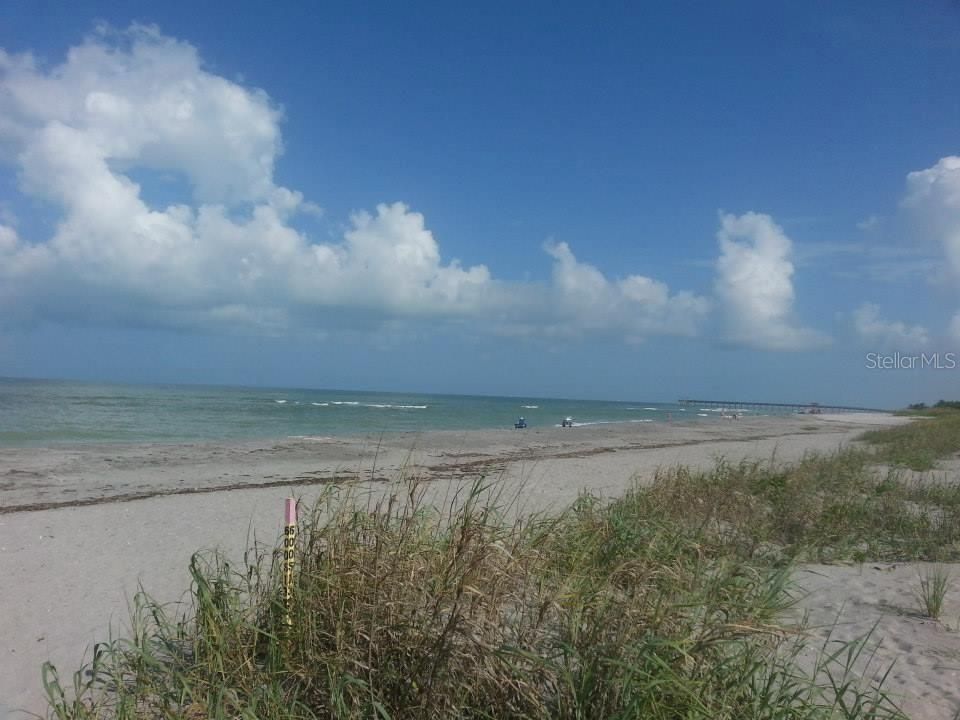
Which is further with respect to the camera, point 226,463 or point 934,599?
point 226,463

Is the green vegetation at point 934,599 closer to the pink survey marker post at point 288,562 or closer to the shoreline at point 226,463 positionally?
the pink survey marker post at point 288,562

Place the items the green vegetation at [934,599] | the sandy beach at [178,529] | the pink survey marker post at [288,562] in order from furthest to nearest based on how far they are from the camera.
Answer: the green vegetation at [934,599] < the sandy beach at [178,529] < the pink survey marker post at [288,562]

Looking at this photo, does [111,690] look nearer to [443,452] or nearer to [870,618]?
[870,618]

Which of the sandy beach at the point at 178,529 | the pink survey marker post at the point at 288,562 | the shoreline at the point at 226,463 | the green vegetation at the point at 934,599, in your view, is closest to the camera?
the pink survey marker post at the point at 288,562

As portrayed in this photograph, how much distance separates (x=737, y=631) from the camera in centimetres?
293

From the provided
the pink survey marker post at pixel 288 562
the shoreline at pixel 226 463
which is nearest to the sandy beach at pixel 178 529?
the shoreline at pixel 226 463

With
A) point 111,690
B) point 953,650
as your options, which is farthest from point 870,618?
point 111,690

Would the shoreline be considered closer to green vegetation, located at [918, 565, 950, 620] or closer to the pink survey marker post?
the pink survey marker post

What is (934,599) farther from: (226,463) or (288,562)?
(226,463)

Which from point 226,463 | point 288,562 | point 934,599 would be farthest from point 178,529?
point 226,463

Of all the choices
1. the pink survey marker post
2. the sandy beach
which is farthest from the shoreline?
the pink survey marker post

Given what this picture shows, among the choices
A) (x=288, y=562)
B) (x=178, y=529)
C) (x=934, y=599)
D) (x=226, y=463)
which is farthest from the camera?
(x=226, y=463)

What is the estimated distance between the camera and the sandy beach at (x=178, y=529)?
4.05 meters

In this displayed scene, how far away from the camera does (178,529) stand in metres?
8.55
